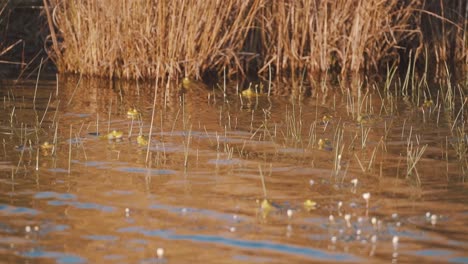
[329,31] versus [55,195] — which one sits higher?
[329,31]

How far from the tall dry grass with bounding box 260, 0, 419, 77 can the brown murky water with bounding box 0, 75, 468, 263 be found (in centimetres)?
262

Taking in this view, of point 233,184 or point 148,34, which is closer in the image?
Result: point 233,184

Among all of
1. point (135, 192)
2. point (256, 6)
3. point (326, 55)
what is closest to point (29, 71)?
point (256, 6)

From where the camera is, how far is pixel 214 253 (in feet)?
16.6

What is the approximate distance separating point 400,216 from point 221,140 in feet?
8.45

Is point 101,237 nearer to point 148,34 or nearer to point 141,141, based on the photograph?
point 141,141

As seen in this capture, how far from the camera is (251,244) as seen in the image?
521 centimetres

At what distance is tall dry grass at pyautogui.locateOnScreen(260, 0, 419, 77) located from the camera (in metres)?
12.6

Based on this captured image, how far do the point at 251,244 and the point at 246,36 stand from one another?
7893 millimetres

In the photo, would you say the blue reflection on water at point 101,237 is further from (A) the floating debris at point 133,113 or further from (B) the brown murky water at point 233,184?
(A) the floating debris at point 133,113

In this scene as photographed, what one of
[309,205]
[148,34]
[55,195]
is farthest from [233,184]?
[148,34]

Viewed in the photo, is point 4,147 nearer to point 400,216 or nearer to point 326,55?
point 400,216

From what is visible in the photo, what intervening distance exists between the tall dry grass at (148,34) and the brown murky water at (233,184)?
1702 mm

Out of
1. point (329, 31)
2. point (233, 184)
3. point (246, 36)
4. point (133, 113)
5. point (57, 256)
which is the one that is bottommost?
point (57, 256)
